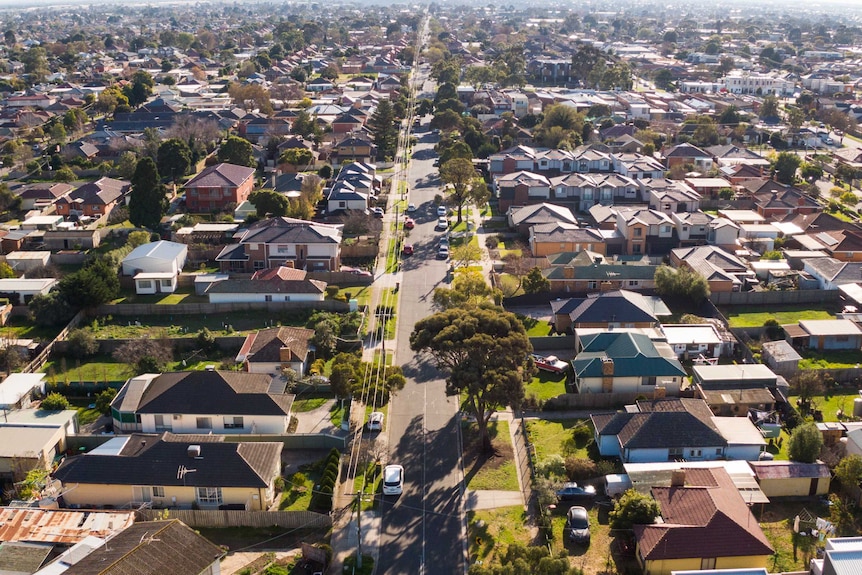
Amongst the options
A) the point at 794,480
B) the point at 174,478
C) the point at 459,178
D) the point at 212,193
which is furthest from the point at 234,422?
the point at 212,193

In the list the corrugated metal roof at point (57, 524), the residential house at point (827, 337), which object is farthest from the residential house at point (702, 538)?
the corrugated metal roof at point (57, 524)

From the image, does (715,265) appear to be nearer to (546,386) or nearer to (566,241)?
(566,241)

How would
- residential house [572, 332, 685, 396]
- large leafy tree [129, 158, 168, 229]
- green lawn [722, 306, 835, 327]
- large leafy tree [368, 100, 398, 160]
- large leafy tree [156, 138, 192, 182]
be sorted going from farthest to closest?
large leafy tree [368, 100, 398, 160]
large leafy tree [156, 138, 192, 182]
large leafy tree [129, 158, 168, 229]
green lawn [722, 306, 835, 327]
residential house [572, 332, 685, 396]

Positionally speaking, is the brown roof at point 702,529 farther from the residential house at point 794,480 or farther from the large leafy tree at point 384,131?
the large leafy tree at point 384,131

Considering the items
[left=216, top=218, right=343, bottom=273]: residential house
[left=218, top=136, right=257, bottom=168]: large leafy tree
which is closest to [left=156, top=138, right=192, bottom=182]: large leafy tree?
[left=218, top=136, right=257, bottom=168]: large leafy tree

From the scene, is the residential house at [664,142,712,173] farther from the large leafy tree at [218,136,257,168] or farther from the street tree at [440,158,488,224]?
the large leafy tree at [218,136,257,168]

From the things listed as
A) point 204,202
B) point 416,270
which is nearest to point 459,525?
point 416,270
